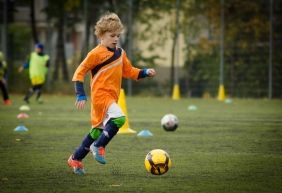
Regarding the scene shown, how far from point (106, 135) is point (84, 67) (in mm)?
865

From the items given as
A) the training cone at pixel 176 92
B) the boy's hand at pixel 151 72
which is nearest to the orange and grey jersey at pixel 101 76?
the boy's hand at pixel 151 72

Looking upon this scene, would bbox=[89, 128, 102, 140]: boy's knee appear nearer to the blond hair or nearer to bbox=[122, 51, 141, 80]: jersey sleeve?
bbox=[122, 51, 141, 80]: jersey sleeve

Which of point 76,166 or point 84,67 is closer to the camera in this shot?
point 76,166

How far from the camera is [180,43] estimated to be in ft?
99.5

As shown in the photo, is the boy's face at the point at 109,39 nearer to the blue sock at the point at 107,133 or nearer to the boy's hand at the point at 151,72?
the boy's hand at the point at 151,72

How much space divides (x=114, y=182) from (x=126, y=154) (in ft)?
9.13

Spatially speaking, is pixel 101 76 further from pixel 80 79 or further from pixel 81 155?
pixel 81 155

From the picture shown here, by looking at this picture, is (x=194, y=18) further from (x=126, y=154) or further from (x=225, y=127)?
(x=126, y=154)

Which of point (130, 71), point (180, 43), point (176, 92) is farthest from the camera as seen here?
point (180, 43)

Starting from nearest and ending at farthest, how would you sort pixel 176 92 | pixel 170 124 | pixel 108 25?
pixel 108 25 < pixel 170 124 < pixel 176 92

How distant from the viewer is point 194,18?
29.8 metres

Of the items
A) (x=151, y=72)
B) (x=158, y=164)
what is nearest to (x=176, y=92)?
(x=151, y=72)

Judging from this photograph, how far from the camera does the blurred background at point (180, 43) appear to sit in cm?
2912

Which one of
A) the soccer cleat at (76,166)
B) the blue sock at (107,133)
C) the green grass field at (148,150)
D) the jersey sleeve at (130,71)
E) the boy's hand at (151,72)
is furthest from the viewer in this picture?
the jersey sleeve at (130,71)
